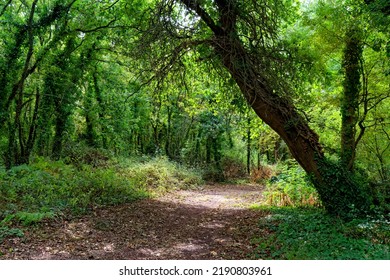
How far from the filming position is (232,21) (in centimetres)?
696

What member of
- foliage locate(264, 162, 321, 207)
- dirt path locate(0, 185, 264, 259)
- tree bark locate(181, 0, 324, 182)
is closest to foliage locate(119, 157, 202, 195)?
dirt path locate(0, 185, 264, 259)

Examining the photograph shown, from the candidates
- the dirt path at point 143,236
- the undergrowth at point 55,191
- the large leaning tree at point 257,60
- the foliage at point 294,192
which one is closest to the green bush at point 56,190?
the undergrowth at point 55,191

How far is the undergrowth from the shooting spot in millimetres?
6586

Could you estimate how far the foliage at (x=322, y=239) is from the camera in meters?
4.82

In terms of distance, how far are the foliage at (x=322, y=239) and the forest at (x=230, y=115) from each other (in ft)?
0.11

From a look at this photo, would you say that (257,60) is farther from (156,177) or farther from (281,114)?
(156,177)

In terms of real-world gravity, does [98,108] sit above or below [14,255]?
above

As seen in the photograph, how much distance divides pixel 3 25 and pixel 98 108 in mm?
6046

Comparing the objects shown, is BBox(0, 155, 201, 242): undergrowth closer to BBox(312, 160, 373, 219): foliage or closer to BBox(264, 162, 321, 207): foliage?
BBox(264, 162, 321, 207): foliage

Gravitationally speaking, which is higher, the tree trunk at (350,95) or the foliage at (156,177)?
the tree trunk at (350,95)

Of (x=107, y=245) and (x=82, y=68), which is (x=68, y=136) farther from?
(x=107, y=245)

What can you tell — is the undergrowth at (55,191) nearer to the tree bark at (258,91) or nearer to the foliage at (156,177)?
the foliage at (156,177)

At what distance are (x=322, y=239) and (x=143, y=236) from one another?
348 centimetres

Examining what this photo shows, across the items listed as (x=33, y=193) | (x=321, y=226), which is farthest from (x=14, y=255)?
(x=321, y=226)
